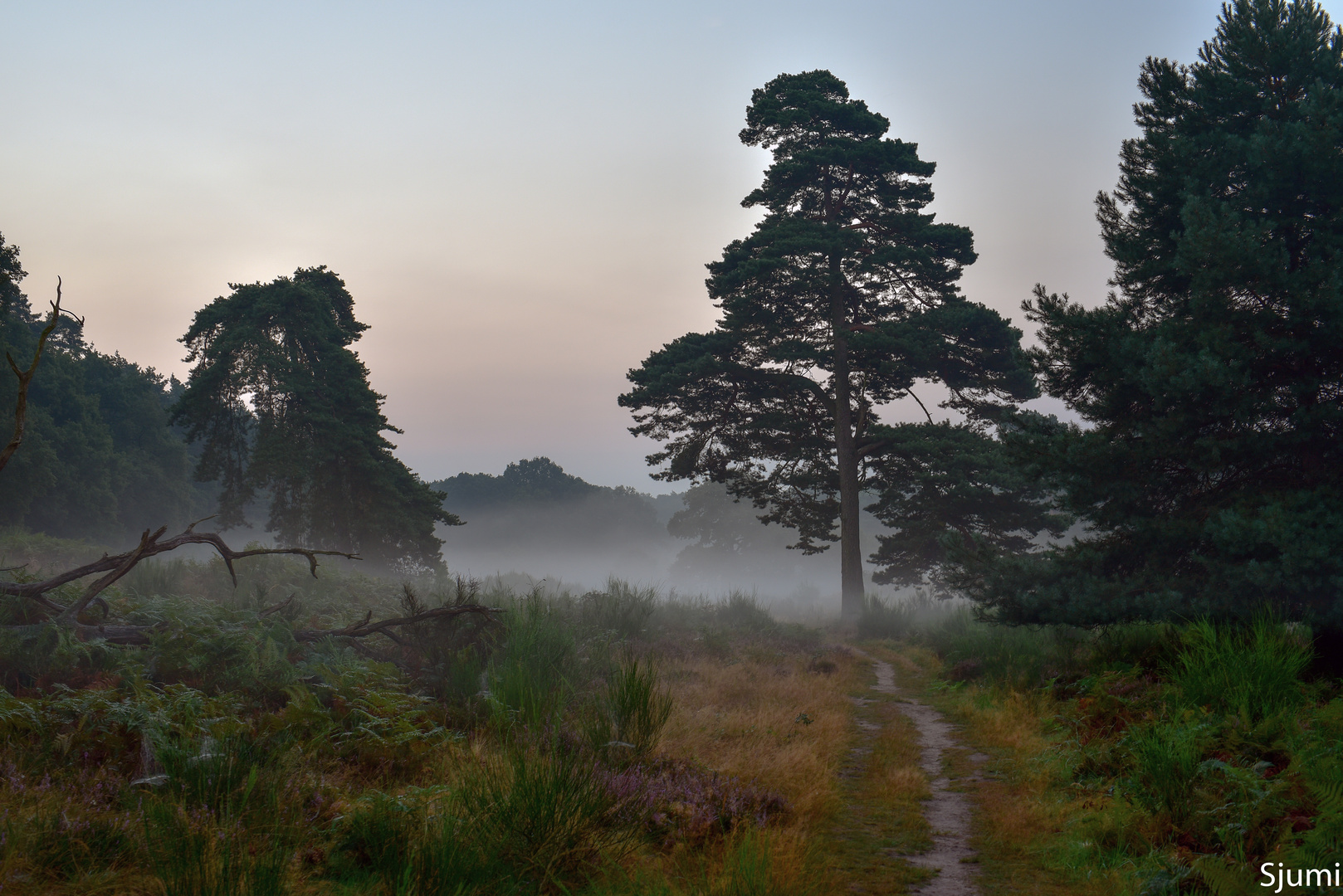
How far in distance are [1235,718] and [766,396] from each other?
18734 mm

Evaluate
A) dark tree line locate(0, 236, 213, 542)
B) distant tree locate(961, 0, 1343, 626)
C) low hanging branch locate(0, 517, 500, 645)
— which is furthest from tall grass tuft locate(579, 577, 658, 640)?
dark tree line locate(0, 236, 213, 542)

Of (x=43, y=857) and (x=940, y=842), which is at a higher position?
(x=43, y=857)

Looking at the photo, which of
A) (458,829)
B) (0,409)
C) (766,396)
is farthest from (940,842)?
(0,409)

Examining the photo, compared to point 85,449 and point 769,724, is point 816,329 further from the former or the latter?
point 85,449

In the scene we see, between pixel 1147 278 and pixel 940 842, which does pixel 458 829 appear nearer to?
pixel 940 842

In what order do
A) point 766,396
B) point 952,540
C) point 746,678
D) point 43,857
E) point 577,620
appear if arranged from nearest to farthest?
point 43,857, point 746,678, point 577,620, point 952,540, point 766,396

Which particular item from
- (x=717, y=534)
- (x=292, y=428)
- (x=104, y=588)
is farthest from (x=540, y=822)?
(x=717, y=534)

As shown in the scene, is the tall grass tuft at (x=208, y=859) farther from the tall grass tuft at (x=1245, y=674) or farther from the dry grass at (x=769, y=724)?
the tall grass tuft at (x=1245, y=674)

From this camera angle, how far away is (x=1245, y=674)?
20.1ft

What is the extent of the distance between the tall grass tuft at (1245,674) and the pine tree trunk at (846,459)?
597 inches

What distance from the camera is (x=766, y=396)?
78.4 ft

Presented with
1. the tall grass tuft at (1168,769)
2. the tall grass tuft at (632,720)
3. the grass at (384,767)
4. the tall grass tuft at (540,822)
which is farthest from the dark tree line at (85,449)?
the tall grass tuft at (1168,769)

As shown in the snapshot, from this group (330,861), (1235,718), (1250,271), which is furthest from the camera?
(1250,271)

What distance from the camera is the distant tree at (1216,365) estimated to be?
9.21 metres
